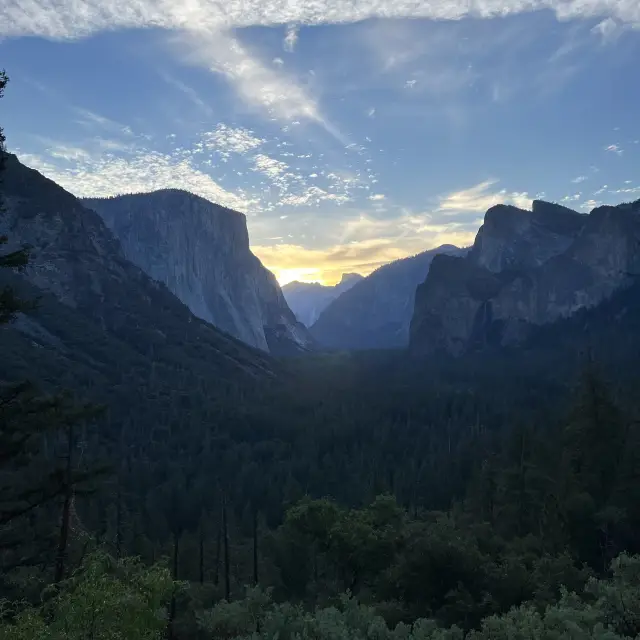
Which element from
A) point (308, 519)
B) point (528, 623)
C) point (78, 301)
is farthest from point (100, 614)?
point (78, 301)

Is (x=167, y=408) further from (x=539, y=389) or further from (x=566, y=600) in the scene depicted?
(x=566, y=600)

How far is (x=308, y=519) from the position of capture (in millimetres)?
30203

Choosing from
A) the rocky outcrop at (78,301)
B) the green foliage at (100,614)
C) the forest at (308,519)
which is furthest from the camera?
the rocky outcrop at (78,301)

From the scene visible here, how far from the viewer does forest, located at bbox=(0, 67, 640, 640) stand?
41.5ft

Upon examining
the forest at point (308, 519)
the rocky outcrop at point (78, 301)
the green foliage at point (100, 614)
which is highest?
the rocky outcrop at point (78, 301)

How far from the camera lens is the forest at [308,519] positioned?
1266 centimetres

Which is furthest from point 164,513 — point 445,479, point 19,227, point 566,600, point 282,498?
point 19,227

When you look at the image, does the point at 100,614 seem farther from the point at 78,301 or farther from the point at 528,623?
the point at 78,301

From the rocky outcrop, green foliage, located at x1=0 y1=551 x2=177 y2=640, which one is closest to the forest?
green foliage, located at x1=0 y1=551 x2=177 y2=640

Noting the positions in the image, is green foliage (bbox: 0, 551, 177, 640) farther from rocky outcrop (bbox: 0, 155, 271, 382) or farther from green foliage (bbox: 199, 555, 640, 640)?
rocky outcrop (bbox: 0, 155, 271, 382)

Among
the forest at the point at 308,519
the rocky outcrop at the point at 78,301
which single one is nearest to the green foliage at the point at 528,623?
the forest at the point at 308,519

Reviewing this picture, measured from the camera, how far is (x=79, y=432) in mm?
103062

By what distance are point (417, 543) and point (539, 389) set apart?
5768 inches

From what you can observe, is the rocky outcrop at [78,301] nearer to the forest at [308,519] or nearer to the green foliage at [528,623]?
the forest at [308,519]
